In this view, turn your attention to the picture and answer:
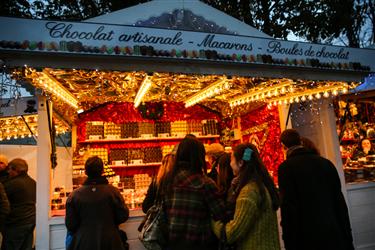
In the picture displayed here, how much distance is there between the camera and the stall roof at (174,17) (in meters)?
4.57

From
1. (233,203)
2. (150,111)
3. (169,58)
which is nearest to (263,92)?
(169,58)

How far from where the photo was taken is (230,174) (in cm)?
317

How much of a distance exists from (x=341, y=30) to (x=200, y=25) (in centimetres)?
919

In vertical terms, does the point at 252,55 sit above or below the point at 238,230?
above

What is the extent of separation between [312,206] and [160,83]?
322cm

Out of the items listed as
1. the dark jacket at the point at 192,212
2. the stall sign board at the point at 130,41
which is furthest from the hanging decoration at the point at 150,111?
the dark jacket at the point at 192,212

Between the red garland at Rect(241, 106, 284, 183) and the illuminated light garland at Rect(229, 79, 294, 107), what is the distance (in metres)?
0.38

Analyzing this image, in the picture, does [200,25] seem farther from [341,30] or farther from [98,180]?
[341,30]

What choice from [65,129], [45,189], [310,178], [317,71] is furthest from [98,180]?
[65,129]

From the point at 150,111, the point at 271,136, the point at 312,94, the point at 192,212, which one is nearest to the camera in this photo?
the point at 192,212

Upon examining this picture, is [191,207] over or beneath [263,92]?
beneath

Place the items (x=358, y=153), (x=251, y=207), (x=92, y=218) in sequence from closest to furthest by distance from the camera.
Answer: (x=251, y=207) → (x=92, y=218) → (x=358, y=153)

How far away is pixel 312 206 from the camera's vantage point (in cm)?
296

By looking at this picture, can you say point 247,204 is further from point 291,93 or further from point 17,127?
point 17,127
